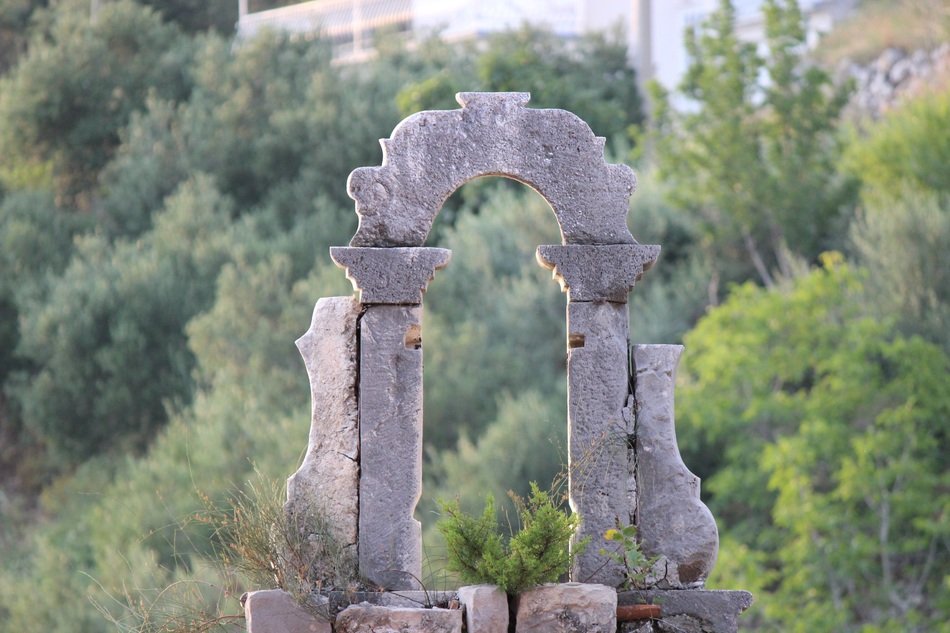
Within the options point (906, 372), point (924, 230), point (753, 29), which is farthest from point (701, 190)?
point (753, 29)

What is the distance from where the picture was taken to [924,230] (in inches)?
690

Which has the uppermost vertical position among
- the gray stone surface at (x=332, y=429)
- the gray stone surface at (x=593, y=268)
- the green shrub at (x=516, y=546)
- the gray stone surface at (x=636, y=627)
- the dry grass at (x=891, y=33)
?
the dry grass at (x=891, y=33)

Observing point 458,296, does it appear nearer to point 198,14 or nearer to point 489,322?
point 489,322

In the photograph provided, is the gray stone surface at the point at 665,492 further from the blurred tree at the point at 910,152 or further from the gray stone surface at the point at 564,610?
the blurred tree at the point at 910,152

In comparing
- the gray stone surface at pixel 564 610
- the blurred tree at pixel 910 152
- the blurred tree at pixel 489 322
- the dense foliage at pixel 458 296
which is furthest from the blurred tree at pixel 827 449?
the gray stone surface at pixel 564 610

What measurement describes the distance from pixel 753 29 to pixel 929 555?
49.7 feet

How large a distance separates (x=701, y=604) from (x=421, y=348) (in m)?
1.85

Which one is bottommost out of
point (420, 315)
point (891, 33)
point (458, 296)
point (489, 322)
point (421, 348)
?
point (489, 322)

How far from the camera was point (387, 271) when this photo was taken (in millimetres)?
6715

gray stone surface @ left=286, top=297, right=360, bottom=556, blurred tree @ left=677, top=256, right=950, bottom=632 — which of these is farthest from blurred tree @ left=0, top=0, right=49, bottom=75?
gray stone surface @ left=286, top=297, right=360, bottom=556

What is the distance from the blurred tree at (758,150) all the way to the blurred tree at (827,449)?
2838 millimetres

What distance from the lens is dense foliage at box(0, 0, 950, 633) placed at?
49.9ft

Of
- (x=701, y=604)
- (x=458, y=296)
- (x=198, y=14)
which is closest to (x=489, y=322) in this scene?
(x=458, y=296)

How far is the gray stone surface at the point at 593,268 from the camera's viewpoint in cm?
681
